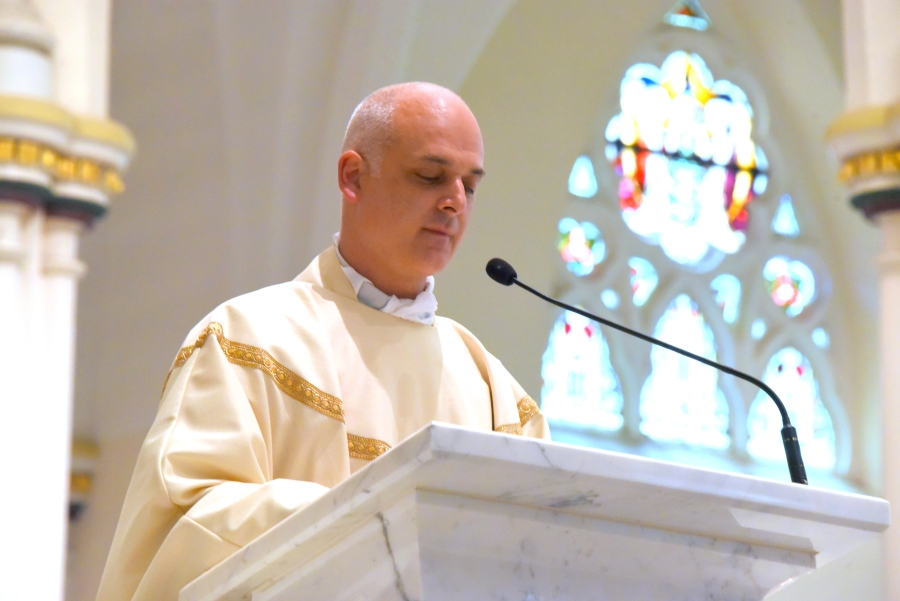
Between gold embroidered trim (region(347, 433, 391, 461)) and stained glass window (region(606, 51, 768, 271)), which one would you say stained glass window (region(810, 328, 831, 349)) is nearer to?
stained glass window (region(606, 51, 768, 271))

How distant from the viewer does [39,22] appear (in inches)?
261

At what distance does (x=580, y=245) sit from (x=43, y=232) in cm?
536

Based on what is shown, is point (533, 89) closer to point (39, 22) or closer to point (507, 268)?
point (39, 22)

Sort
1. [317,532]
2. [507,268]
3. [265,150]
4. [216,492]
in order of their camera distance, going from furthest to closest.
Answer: [265,150] < [507,268] < [216,492] < [317,532]

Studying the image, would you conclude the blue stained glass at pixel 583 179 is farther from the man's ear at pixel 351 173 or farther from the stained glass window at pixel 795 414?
the man's ear at pixel 351 173

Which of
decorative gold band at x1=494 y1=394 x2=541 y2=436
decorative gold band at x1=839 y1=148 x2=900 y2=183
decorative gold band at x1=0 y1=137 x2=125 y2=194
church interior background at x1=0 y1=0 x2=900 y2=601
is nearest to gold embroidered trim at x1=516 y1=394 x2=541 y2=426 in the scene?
decorative gold band at x1=494 y1=394 x2=541 y2=436

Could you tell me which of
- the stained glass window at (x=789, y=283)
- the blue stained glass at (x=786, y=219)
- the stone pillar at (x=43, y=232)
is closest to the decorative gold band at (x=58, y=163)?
the stone pillar at (x=43, y=232)

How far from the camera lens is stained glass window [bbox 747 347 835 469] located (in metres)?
11.3

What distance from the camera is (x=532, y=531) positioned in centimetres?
168

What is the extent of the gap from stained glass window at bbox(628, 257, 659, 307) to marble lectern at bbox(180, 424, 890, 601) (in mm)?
9408

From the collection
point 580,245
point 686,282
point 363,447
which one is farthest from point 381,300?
point 686,282

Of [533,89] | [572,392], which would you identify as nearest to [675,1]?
[533,89]

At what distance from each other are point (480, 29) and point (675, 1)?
8.01 feet

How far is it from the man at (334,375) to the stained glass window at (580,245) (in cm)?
827
